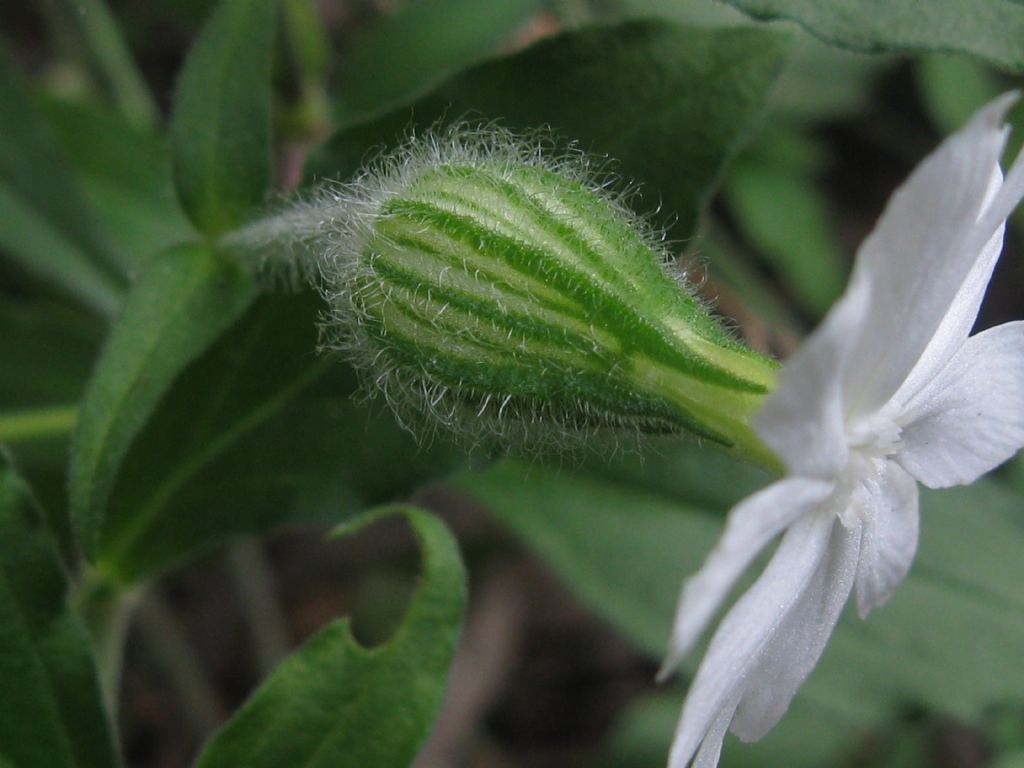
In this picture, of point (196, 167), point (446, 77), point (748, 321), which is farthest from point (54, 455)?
point (748, 321)

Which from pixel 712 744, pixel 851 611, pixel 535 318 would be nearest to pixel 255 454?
pixel 535 318

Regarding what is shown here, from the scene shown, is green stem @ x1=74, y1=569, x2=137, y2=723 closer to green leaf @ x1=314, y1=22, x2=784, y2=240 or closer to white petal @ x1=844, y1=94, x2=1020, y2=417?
green leaf @ x1=314, y1=22, x2=784, y2=240

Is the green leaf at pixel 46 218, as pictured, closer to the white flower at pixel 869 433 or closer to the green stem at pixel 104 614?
the green stem at pixel 104 614

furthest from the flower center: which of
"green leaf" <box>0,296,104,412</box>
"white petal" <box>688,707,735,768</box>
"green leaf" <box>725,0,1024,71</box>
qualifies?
"green leaf" <box>0,296,104,412</box>

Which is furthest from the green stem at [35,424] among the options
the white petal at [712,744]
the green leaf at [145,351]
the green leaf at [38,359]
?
the white petal at [712,744]

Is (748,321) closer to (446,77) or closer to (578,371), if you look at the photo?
(446,77)

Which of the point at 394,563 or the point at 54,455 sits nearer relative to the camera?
the point at 54,455
